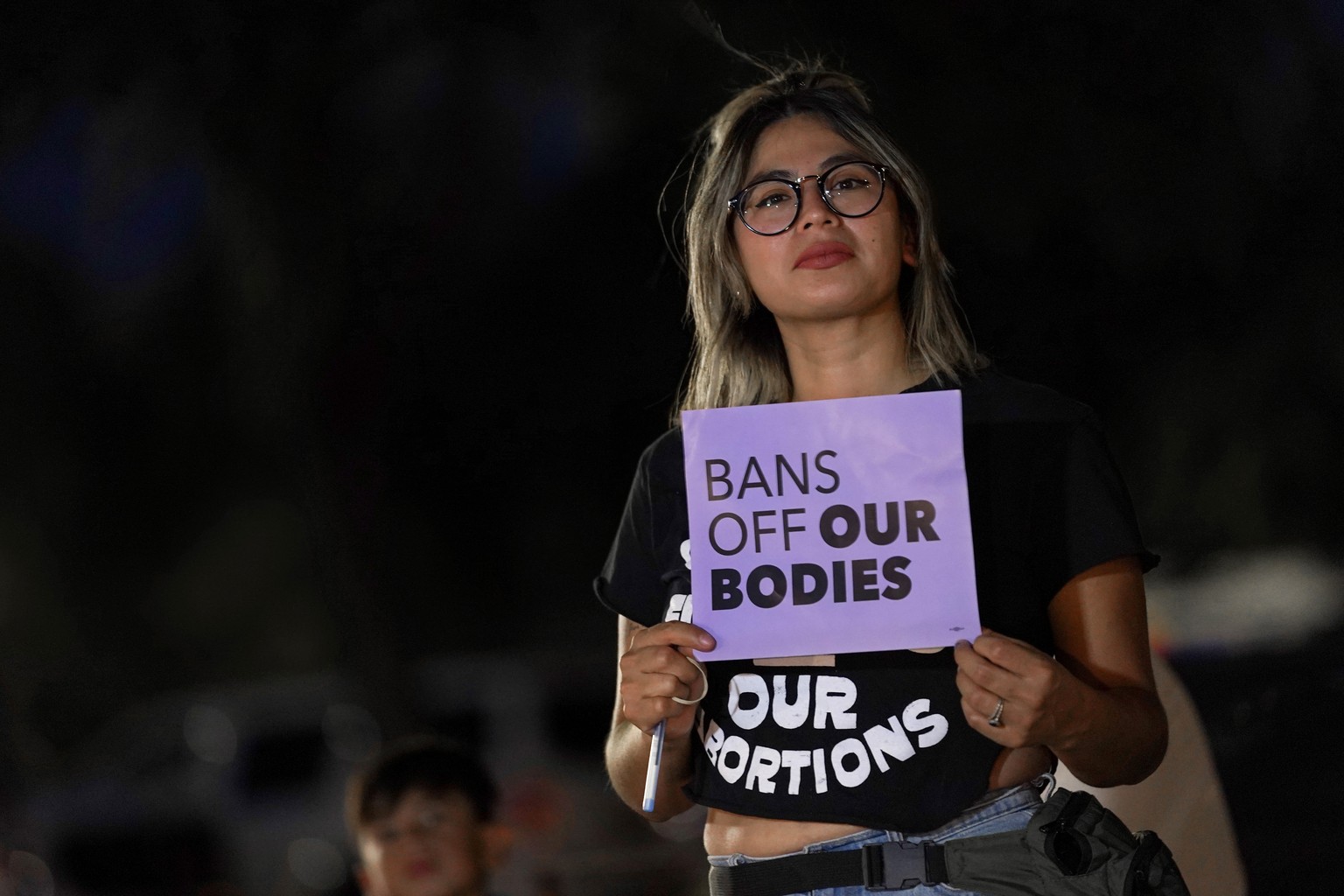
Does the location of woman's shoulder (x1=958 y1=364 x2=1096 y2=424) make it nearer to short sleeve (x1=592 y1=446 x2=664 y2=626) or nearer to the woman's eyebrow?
the woman's eyebrow

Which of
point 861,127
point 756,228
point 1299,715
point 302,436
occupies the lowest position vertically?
point 1299,715

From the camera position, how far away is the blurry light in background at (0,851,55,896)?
5.74 meters

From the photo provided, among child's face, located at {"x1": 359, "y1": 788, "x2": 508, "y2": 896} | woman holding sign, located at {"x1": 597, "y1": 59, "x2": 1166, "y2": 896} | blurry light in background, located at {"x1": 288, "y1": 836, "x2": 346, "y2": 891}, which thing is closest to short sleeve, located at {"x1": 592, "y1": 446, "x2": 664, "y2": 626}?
woman holding sign, located at {"x1": 597, "y1": 59, "x2": 1166, "y2": 896}

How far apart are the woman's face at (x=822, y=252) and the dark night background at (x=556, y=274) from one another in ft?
3.27

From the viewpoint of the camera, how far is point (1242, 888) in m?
2.54

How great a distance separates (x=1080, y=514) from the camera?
1.69 metres

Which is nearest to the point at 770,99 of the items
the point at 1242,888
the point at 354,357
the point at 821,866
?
the point at 821,866

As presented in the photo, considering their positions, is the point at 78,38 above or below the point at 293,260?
above

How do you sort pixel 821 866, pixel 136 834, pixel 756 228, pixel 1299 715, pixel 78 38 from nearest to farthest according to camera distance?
pixel 821 866, pixel 756 228, pixel 1299 715, pixel 78 38, pixel 136 834

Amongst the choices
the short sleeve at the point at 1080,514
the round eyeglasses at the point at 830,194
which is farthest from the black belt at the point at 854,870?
the round eyeglasses at the point at 830,194

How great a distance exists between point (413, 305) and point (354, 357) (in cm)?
30

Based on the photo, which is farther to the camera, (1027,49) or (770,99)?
(1027,49)

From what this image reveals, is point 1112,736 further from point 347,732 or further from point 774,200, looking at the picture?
point 347,732

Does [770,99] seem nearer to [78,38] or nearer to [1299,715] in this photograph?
[1299,715]
